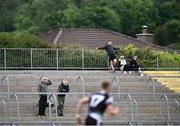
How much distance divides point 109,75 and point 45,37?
31475 millimetres

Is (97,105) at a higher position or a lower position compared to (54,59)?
lower

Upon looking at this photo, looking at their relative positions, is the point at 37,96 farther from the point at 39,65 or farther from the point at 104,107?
the point at 104,107

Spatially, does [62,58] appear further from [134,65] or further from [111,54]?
[134,65]

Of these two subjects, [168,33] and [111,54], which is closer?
[111,54]

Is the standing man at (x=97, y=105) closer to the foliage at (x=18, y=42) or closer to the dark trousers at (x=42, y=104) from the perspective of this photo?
the dark trousers at (x=42, y=104)

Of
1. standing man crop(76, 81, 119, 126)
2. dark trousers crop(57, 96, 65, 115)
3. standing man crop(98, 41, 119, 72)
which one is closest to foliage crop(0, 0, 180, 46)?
standing man crop(98, 41, 119, 72)

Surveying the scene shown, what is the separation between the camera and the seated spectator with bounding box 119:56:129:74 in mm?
38312

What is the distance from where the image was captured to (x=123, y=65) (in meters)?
38.6

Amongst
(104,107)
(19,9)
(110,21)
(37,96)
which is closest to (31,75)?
(37,96)

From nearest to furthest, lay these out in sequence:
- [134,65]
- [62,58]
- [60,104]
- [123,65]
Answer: [60,104] < [134,65] < [123,65] < [62,58]

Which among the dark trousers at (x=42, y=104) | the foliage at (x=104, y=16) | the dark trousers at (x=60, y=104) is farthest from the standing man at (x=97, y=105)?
the foliage at (x=104, y=16)

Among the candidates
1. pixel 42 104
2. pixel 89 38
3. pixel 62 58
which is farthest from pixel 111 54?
pixel 89 38

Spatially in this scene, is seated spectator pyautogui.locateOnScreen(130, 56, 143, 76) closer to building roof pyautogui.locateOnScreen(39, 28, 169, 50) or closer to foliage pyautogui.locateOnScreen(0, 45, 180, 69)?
foliage pyautogui.locateOnScreen(0, 45, 180, 69)

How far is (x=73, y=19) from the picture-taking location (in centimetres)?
9869
